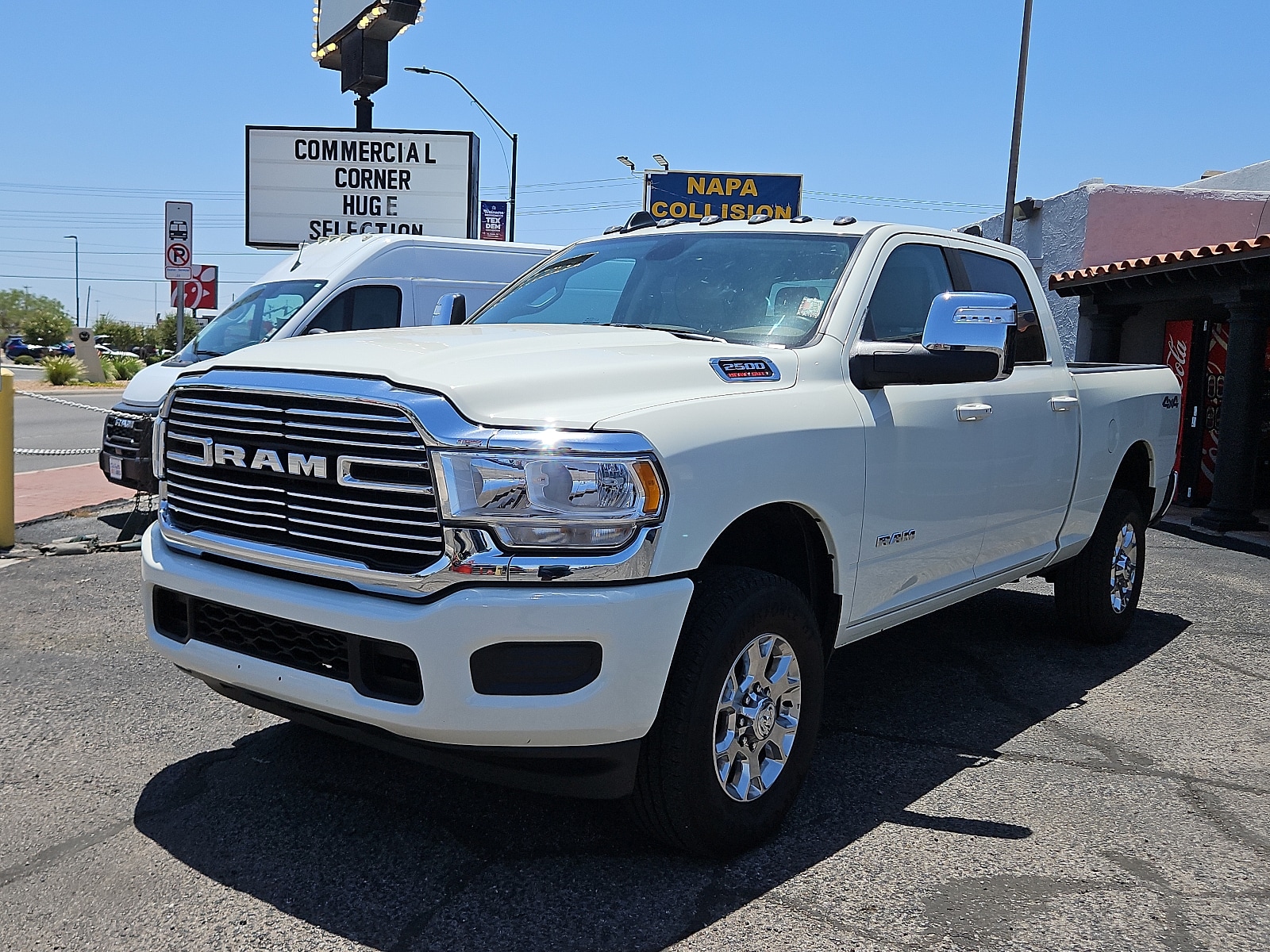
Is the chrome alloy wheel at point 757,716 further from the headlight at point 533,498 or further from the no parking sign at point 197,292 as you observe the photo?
the no parking sign at point 197,292

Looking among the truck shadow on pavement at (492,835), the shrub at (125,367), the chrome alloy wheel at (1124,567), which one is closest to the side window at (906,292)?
the truck shadow on pavement at (492,835)

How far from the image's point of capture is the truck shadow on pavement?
10.1 feet

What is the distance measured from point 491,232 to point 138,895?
22824mm

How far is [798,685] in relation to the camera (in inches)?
144

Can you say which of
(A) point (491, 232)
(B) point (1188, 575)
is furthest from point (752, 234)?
(A) point (491, 232)

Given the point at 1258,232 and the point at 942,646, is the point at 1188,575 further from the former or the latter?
the point at 1258,232

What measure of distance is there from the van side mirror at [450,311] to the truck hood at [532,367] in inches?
50.9

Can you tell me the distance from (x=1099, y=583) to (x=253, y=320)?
7501mm

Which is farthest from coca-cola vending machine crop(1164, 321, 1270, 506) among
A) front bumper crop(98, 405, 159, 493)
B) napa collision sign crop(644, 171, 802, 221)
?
napa collision sign crop(644, 171, 802, 221)

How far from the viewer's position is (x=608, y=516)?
298cm

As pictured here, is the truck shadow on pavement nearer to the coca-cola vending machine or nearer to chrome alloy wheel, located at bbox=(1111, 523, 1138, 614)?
chrome alloy wheel, located at bbox=(1111, 523, 1138, 614)

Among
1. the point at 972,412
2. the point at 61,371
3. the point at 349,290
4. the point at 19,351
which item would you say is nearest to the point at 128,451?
the point at 349,290

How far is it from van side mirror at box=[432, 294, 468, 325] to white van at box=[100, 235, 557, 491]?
450cm

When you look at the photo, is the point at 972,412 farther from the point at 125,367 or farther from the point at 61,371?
the point at 125,367
